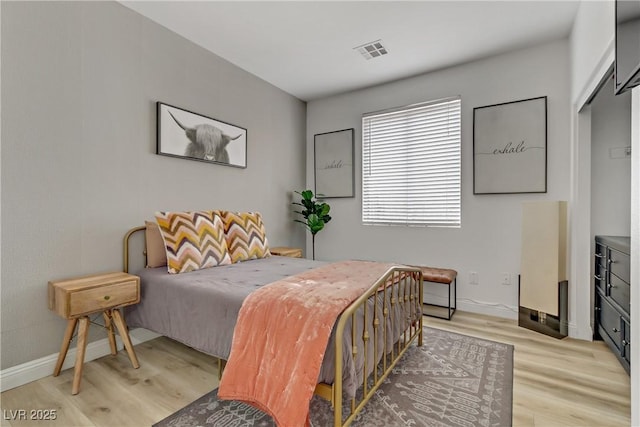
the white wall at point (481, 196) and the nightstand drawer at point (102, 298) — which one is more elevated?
the white wall at point (481, 196)

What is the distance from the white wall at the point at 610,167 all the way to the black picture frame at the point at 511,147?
15.1 inches

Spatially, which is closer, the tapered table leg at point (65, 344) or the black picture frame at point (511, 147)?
the tapered table leg at point (65, 344)

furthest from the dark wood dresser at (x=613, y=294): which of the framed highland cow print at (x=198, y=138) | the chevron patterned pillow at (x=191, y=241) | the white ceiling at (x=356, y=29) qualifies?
the framed highland cow print at (x=198, y=138)

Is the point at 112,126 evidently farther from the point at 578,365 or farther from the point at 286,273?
the point at 578,365

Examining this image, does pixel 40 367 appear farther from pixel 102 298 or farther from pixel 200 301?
pixel 200 301

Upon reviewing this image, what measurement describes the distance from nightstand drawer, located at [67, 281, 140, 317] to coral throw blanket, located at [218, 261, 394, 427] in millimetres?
1042

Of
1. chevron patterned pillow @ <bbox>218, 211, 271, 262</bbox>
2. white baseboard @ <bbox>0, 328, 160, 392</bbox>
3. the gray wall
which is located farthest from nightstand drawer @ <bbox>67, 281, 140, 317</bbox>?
chevron patterned pillow @ <bbox>218, 211, 271, 262</bbox>

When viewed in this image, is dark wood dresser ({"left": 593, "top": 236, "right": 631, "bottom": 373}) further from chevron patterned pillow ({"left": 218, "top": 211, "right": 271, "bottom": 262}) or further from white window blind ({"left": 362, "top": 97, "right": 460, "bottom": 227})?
chevron patterned pillow ({"left": 218, "top": 211, "right": 271, "bottom": 262})

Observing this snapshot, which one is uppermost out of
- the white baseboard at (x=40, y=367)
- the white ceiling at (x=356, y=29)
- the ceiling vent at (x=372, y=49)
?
the white ceiling at (x=356, y=29)

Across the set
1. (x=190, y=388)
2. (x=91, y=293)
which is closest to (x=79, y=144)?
(x=91, y=293)

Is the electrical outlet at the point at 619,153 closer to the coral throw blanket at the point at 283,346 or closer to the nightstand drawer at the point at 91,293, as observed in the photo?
the coral throw blanket at the point at 283,346

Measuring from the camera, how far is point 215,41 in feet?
10.1

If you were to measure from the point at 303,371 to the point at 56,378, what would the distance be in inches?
76.9

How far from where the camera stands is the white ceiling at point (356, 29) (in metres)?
2.57
